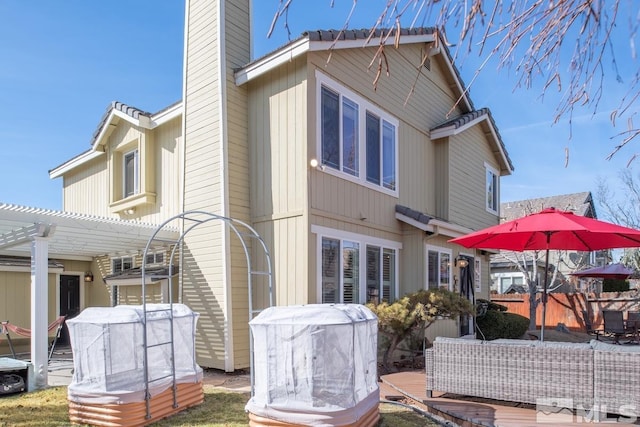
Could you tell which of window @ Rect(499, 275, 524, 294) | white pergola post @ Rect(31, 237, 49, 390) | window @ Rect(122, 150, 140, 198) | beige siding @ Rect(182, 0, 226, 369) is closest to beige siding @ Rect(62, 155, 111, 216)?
window @ Rect(122, 150, 140, 198)

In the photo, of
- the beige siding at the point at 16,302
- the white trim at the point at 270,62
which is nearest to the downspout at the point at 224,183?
the white trim at the point at 270,62

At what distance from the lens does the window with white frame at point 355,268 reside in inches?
320

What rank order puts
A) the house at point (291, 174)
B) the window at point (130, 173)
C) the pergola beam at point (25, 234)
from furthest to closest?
the window at point (130, 173) → the house at point (291, 174) → the pergola beam at point (25, 234)

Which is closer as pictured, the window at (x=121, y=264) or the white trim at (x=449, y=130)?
the window at (x=121, y=264)

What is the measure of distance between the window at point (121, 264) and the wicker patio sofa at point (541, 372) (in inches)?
310

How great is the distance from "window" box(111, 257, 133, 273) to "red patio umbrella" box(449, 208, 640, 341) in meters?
7.71

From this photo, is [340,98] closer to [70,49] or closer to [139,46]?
[139,46]

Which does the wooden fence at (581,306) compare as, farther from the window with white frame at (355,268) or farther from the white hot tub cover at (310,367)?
the white hot tub cover at (310,367)

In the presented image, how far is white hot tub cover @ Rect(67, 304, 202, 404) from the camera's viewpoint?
5109 mm

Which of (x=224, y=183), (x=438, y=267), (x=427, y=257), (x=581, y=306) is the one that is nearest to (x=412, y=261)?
(x=427, y=257)

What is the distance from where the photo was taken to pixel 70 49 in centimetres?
1073

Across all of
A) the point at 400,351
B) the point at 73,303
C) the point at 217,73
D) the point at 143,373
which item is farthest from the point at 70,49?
the point at 400,351

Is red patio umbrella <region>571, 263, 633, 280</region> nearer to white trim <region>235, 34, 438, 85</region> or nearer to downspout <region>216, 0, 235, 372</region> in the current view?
white trim <region>235, 34, 438, 85</region>

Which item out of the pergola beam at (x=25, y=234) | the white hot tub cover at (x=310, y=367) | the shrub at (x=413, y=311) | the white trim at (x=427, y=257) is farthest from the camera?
the white trim at (x=427, y=257)
